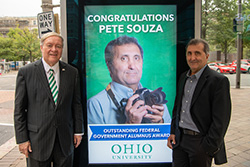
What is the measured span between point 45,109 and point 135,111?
1.19 metres

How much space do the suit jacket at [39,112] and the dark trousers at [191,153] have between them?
117 cm

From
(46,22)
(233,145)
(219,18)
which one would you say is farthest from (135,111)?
(219,18)

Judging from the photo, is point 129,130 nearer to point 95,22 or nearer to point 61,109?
point 61,109

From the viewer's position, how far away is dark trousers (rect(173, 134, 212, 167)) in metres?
2.04

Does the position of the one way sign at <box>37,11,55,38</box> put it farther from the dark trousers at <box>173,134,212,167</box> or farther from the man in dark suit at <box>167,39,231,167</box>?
the dark trousers at <box>173,134,212,167</box>

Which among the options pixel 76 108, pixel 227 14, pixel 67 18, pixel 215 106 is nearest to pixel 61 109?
pixel 76 108

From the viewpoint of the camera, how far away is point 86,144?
2857mm

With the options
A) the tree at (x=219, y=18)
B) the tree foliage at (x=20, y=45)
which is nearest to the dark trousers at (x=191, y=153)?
the tree at (x=219, y=18)

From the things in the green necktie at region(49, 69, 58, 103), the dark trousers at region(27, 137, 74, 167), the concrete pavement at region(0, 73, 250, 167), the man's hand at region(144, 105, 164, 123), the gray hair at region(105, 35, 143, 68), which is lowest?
the concrete pavement at region(0, 73, 250, 167)

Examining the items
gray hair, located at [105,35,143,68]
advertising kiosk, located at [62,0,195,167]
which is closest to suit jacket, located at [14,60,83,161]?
advertising kiosk, located at [62,0,195,167]

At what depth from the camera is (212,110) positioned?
197cm

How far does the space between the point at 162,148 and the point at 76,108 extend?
1315mm

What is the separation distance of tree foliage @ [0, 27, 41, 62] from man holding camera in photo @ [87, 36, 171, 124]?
37.2 m

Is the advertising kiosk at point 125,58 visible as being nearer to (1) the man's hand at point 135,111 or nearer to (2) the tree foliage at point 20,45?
(1) the man's hand at point 135,111
